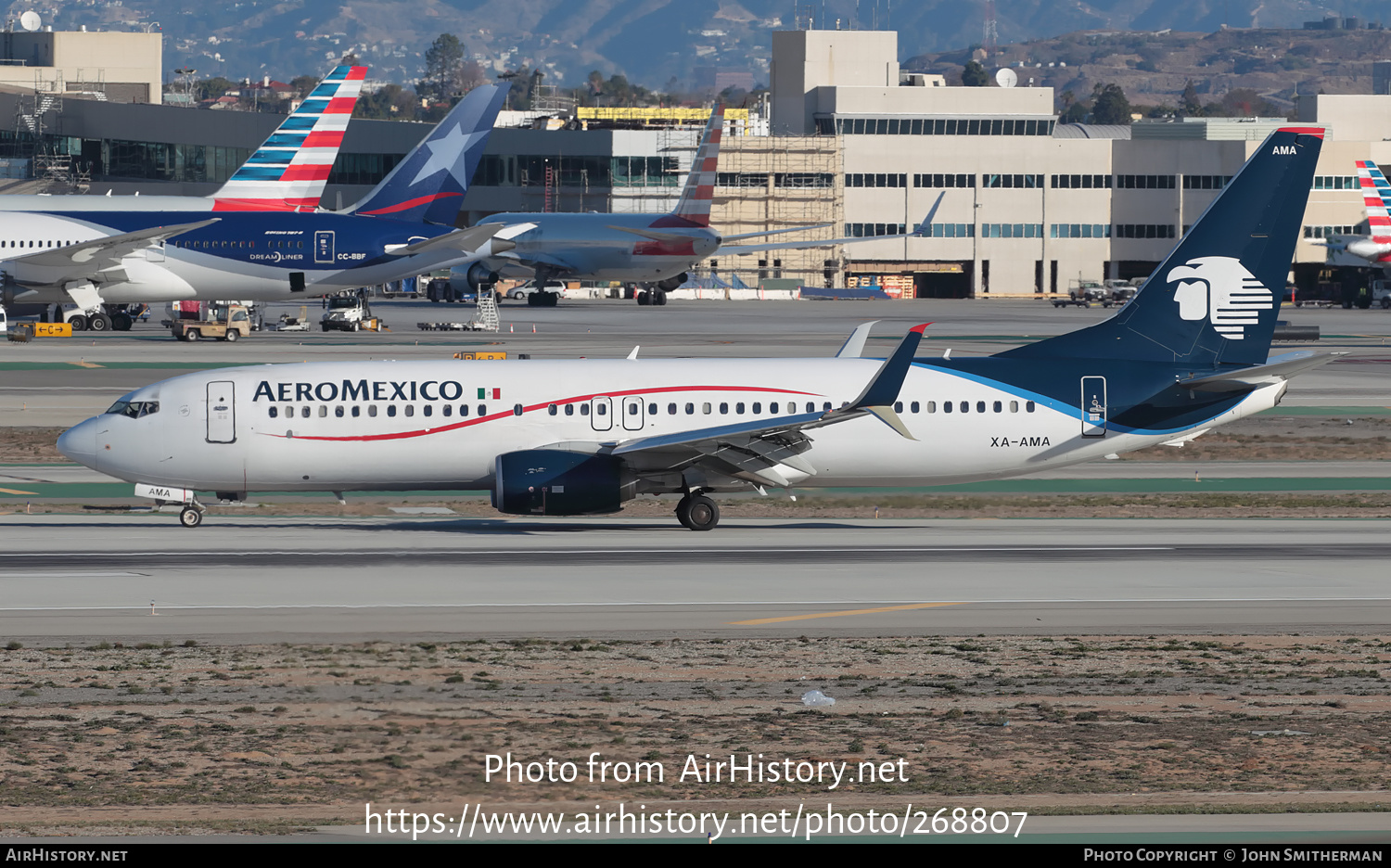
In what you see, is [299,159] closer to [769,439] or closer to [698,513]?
[698,513]

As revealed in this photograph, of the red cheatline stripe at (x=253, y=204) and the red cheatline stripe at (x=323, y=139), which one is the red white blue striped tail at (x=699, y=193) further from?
the red cheatline stripe at (x=253, y=204)

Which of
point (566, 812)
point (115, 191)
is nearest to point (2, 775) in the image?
point (566, 812)

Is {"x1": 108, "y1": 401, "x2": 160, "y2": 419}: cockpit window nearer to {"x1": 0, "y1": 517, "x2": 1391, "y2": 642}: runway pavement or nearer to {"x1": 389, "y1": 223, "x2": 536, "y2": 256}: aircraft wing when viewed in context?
{"x1": 0, "y1": 517, "x2": 1391, "y2": 642}: runway pavement

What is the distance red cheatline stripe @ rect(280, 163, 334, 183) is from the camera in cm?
9469

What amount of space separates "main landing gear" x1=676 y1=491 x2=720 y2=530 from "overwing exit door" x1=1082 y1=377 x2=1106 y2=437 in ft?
28.7

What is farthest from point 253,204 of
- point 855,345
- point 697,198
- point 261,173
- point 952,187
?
point 952,187

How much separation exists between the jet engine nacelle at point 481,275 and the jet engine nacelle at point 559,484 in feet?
297

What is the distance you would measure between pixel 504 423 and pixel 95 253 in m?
55.7

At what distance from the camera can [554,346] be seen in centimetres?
8412

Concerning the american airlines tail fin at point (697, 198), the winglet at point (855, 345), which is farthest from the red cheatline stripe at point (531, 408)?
the american airlines tail fin at point (697, 198)

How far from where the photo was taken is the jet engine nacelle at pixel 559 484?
115 feet

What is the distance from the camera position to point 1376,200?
125m

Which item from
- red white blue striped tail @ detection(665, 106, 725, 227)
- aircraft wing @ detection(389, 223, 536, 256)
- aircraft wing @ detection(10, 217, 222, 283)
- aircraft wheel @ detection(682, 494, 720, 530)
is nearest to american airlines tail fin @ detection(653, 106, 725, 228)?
red white blue striped tail @ detection(665, 106, 725, 227)

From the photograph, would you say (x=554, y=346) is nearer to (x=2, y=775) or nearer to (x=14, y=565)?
(x=14, y=565)
